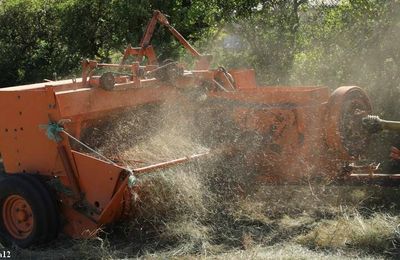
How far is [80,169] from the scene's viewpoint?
5762mm

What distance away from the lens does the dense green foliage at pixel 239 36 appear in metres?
7.91

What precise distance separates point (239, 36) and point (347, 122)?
13.7 ft

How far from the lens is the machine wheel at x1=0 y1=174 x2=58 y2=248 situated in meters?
5.76

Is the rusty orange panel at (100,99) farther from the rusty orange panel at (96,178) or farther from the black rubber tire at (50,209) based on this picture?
the black rubber tire at (50,209)

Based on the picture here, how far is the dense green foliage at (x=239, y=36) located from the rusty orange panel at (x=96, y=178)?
12.9ft

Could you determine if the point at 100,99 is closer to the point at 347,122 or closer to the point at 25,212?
the point at 25,212

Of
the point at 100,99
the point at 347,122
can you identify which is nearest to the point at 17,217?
the point at 100,99

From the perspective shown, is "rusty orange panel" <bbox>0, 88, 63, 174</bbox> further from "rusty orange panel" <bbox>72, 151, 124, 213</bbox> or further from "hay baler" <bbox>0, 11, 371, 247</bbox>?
"rusty orange panel" <bbox>72, 151, 124, 213</bbox>

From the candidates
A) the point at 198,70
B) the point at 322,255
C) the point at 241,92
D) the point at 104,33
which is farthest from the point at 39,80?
the point at 322,255

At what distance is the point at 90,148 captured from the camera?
230 inches

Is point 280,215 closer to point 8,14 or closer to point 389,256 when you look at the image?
point 389,256

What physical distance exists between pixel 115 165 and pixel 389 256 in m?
2.41

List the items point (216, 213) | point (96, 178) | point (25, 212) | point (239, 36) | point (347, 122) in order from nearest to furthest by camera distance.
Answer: point (96, 178) → point (216, 213) → point (25, 212) → point (347, 122) → point (239, 36)

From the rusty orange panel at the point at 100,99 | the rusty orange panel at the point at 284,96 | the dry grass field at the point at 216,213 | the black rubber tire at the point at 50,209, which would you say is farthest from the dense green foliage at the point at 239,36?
the black rubber tire at the point at 50,209
